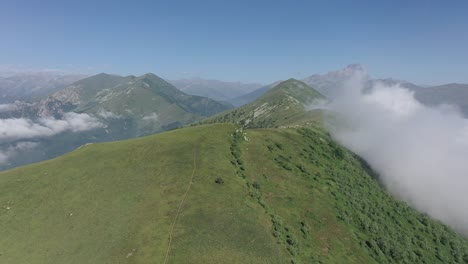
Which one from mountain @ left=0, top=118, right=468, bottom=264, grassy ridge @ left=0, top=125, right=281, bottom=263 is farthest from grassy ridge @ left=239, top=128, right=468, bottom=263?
grassy ridge @ left=0, top=125, right=281, bottom=263

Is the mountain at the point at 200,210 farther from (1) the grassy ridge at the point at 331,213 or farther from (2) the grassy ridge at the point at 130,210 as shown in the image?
(1) the grassy ridge at the point at 331,213

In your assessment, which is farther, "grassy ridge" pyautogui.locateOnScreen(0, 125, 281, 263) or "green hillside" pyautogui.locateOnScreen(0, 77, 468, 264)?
"green hillside" pyautogui.locateOnScreen(0, 77, 468, 264)

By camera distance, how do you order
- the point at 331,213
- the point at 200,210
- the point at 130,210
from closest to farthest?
the point at 200,210 → the point at 130,210 → the point at 331,213

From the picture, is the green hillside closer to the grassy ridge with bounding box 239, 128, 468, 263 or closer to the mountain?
the mountain

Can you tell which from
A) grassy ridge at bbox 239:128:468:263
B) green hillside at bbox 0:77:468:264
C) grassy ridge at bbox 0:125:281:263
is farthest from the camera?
grassy ridge at bbox 239:128:468:263

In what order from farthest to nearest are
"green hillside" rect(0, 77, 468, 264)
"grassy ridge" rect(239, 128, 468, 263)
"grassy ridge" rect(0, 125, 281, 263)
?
"grassy ridge" rect(239, 128, 468, 263), "green hillside" rect(0, 77, 468, 264), "grassy ridge" rect(0, 125, 281, 263)

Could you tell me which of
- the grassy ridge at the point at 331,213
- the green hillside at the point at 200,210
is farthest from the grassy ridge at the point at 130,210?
the grassy ridge at the point at 331,213

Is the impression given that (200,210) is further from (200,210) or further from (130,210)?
(130,210)

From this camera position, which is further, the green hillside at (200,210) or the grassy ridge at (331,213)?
the grassy ridge at (331,213)

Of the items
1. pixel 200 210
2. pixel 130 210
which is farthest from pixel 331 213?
pixel 130 210
